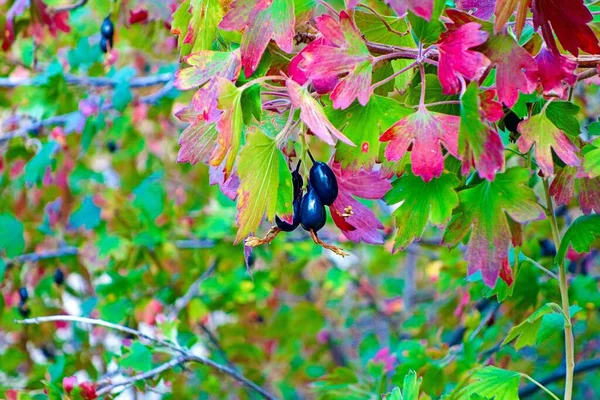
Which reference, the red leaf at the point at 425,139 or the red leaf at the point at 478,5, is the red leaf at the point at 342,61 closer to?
the red leaf at the point at 425,139

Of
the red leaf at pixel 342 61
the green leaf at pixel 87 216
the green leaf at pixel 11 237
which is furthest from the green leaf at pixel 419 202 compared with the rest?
the green leaf at pixel 87 216

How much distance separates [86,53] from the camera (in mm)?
2279

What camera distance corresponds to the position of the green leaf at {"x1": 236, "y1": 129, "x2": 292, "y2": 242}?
2.74 ft

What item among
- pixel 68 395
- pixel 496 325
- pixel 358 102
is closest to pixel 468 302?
pixel 496 325

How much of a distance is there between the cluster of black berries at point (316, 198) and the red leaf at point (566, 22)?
0.30 metres

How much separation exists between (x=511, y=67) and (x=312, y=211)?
11.2 inches

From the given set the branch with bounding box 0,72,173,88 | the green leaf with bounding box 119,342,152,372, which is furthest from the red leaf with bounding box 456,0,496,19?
the branch with bounding box 0,72,173,88

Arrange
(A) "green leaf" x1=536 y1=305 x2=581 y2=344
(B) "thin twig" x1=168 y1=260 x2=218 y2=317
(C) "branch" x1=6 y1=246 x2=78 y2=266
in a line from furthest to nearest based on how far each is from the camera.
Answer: (C) "branch" x1=6 y1=246 x2=78 y2=266, (B) "thin twig" x1=168 y1=260 x2=218 y2=317, (A) "green leaf" x1=536 y1=305 x2=581 y2=344

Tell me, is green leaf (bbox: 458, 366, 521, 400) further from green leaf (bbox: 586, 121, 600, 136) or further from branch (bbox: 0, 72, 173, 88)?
branch (bbox: 0, 72, 173, 88)

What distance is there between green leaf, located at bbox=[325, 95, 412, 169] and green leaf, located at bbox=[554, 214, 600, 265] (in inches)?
13.1

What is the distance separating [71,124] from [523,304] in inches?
54.3

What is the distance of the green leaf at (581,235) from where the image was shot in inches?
40.7

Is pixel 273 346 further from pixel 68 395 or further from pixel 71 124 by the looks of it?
pixel 68 395

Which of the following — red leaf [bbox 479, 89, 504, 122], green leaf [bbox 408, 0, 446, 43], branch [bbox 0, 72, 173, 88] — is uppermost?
green leaf [bbox 408, 0, 446, 43]
